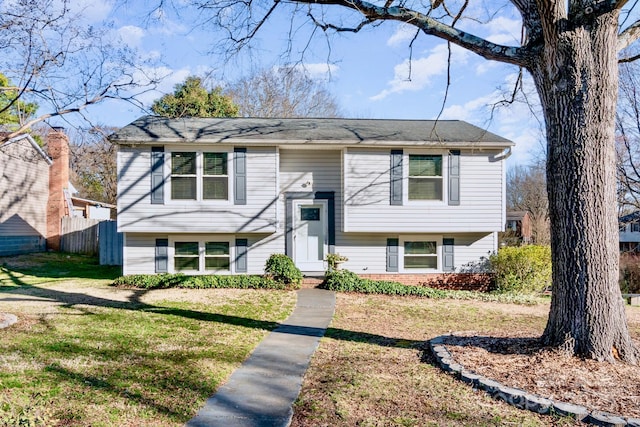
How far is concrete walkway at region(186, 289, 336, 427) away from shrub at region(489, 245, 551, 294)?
714 centimetres

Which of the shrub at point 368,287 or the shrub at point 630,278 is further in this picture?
the shrub at point 630,278

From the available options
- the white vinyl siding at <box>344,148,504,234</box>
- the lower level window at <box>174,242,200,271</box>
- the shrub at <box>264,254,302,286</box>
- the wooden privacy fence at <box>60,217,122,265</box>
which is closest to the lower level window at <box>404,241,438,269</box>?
the white vinyl siding at <box>344,148,504,234</box>

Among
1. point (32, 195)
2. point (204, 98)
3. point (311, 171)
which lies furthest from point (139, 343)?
point (204, 98)

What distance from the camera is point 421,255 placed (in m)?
13.8

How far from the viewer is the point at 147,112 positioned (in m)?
8.88

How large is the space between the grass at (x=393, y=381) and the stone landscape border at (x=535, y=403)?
9 centimetres

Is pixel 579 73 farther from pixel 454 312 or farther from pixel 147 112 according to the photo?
pixel 147 112

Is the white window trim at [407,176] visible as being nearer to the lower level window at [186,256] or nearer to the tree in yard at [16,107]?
the lower level window at [186,256]

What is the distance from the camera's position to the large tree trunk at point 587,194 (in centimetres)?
521

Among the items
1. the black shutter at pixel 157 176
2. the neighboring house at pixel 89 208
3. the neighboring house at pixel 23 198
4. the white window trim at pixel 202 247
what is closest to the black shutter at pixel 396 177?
the white window trim at pixel 202 247

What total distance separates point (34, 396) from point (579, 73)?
687cm

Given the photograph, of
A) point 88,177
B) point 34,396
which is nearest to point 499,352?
point 34,396

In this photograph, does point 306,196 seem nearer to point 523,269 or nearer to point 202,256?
point 202,256

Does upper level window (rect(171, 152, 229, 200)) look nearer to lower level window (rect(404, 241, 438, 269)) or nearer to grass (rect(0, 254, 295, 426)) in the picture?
grass (rect(0, 254, 295, 426))
